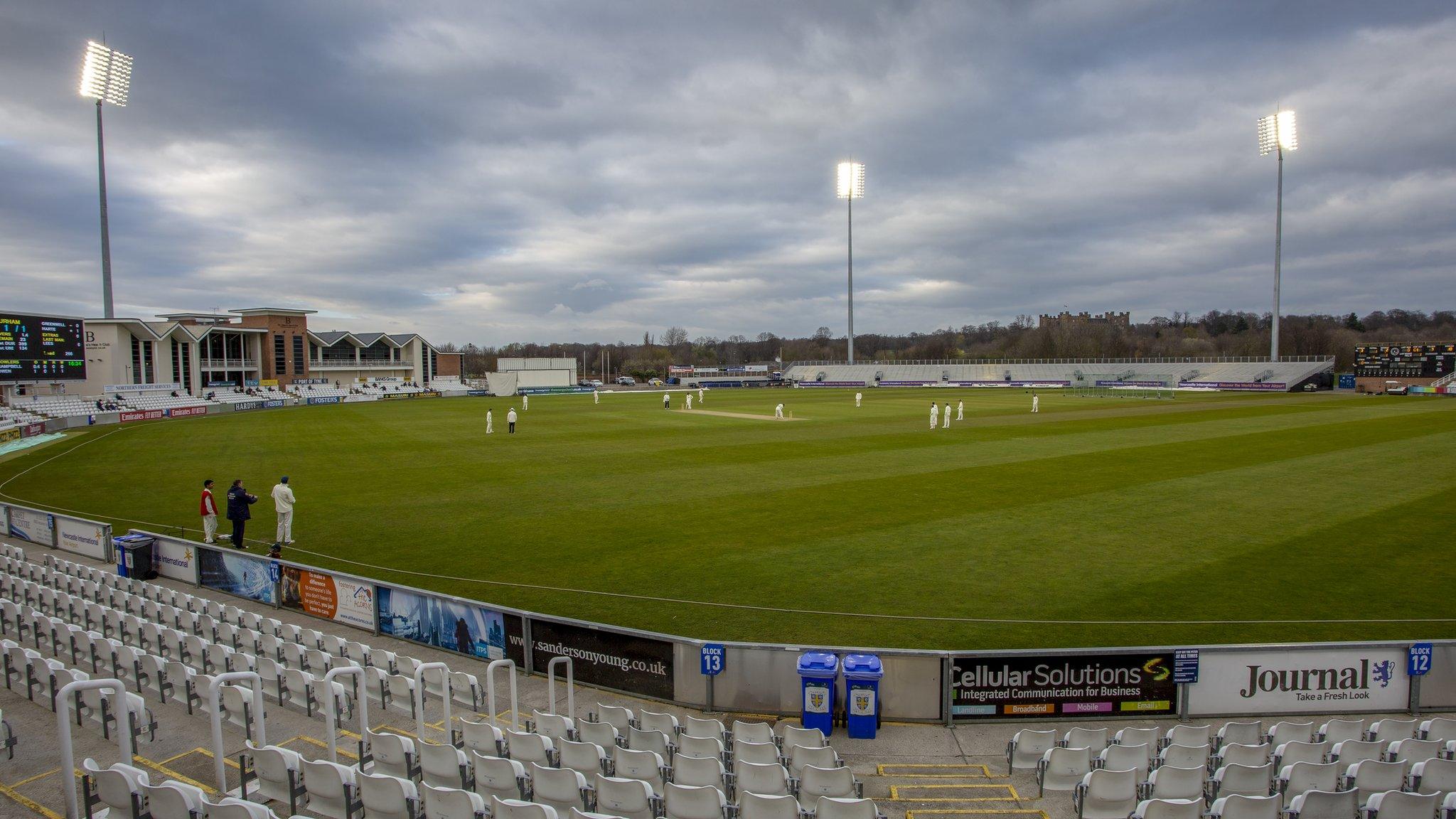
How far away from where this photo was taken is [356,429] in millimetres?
46188

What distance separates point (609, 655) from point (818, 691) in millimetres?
2948

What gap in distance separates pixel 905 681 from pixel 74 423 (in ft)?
204

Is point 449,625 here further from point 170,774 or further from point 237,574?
point 237,574

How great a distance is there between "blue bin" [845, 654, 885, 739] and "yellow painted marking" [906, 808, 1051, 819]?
5.95ft

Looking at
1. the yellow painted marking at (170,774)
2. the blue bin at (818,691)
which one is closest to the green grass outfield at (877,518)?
the blue bin at (818,691)

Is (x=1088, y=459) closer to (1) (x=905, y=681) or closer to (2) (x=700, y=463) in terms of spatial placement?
(2) (x=700, y=463)

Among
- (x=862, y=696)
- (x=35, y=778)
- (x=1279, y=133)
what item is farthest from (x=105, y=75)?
(x=1279, y=133)

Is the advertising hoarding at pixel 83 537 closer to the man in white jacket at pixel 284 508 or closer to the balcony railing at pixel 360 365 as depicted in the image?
the man in white jacket at pixel 284 508

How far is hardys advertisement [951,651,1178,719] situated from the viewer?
921cm

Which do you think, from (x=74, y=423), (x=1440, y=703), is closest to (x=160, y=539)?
(x=1440, y=703)

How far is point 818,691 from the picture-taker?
8.95 m

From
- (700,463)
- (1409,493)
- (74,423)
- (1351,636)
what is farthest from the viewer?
(74,423)

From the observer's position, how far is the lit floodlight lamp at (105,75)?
56062mm

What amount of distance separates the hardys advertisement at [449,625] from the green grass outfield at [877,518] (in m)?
2.07
